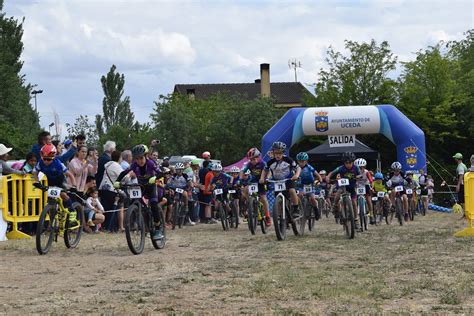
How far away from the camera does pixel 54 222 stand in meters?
12.7

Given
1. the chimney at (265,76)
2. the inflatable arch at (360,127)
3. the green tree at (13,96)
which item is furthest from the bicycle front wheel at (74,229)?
the chimney at (265,76)

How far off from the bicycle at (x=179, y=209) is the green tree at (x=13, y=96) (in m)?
16.8

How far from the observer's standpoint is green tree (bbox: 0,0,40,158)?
120 ft

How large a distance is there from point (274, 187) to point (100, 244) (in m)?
3.13

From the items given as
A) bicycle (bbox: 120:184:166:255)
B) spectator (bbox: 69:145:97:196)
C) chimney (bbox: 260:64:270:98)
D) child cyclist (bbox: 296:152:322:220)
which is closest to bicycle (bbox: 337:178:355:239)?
child cyclist (bbox: 296:152:322:220)

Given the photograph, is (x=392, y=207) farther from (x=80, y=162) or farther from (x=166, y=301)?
(x=166, y=301)

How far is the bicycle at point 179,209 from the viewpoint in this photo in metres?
20.2

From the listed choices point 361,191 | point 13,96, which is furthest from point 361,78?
point 361,191

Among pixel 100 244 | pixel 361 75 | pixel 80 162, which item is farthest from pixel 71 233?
pixel 361 75

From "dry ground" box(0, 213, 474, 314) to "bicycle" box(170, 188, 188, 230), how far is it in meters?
5.49

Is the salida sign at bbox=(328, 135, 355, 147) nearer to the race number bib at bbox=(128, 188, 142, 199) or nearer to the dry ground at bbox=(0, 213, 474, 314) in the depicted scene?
the dry ground at bbox=(0, 213, 474, 314)

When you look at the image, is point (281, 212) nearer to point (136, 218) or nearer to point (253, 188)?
point (253, 188)

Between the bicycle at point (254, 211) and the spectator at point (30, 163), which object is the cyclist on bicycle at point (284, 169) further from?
the spectator at point (30, 163)

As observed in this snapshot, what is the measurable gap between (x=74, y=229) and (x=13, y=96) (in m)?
33.2
